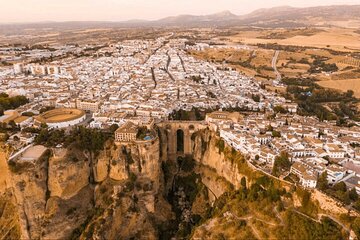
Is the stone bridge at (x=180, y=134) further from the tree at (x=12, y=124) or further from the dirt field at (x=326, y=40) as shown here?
the dirt field at (x=326, y=40)

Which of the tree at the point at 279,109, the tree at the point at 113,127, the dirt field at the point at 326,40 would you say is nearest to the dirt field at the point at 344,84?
the tree at the point at 279,109

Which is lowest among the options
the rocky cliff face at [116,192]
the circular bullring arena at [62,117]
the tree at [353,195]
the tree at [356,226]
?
the rocky cliff face at [116,192]

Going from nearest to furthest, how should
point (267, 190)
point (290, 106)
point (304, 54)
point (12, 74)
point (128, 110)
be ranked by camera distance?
point (267, 190) → point (128, 110) → point (290, 106) → point (12, 74) → point (304, 54)

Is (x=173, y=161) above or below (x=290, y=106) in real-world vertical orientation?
Answer: below

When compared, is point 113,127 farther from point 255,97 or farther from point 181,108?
point 255,97

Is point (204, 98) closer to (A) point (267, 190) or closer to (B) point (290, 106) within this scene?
(B) point (290, 106)

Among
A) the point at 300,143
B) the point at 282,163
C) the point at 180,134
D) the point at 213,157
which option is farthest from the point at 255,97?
the point at 282,163

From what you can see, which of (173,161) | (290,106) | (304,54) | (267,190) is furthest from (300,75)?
(267,190)
